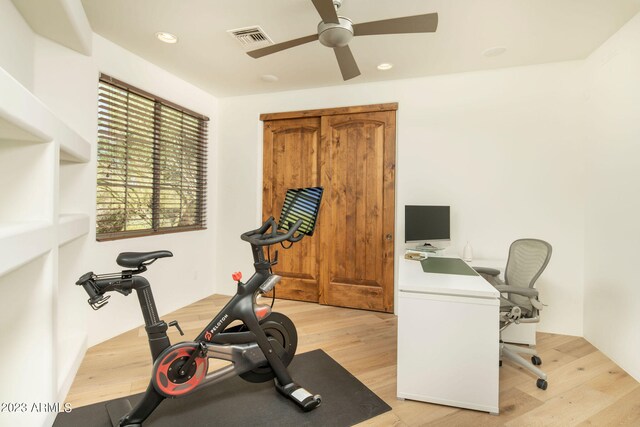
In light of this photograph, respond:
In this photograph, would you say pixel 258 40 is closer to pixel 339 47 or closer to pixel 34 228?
pixel 339 47

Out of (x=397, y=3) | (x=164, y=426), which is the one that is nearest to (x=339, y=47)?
(x=397, y=3)

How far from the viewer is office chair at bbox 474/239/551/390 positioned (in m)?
2.17

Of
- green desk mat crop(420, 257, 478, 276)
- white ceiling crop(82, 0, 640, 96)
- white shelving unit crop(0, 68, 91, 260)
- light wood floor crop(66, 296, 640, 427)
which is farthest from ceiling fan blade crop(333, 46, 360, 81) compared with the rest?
light wood floor crop(66, 296, 640, 427)

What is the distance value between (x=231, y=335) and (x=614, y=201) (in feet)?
10.6

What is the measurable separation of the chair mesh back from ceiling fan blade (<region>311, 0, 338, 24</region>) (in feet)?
7.39

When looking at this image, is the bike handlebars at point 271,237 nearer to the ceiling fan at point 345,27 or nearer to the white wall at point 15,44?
the ceiling fan at point 345,27

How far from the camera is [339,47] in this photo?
7.38 feet

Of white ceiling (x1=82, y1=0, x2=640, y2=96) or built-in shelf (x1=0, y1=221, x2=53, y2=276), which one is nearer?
built-in shelf (x1=0, y1=221, x2=53, y2=276)

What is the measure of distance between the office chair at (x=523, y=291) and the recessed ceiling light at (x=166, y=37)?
3.39 m

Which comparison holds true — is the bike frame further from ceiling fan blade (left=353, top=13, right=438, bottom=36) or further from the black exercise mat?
ceiling fan blade (left=353, top=13, right=438, bottom=36)

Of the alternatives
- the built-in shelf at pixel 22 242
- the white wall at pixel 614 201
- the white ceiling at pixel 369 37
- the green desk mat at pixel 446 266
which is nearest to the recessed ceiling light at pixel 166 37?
the white ceiling at pixel 369 37

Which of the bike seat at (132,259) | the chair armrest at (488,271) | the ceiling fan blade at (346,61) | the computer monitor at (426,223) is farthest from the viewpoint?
the computer monitor at (426,223)

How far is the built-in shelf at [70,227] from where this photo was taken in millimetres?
1713

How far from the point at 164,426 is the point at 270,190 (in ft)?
9.28
